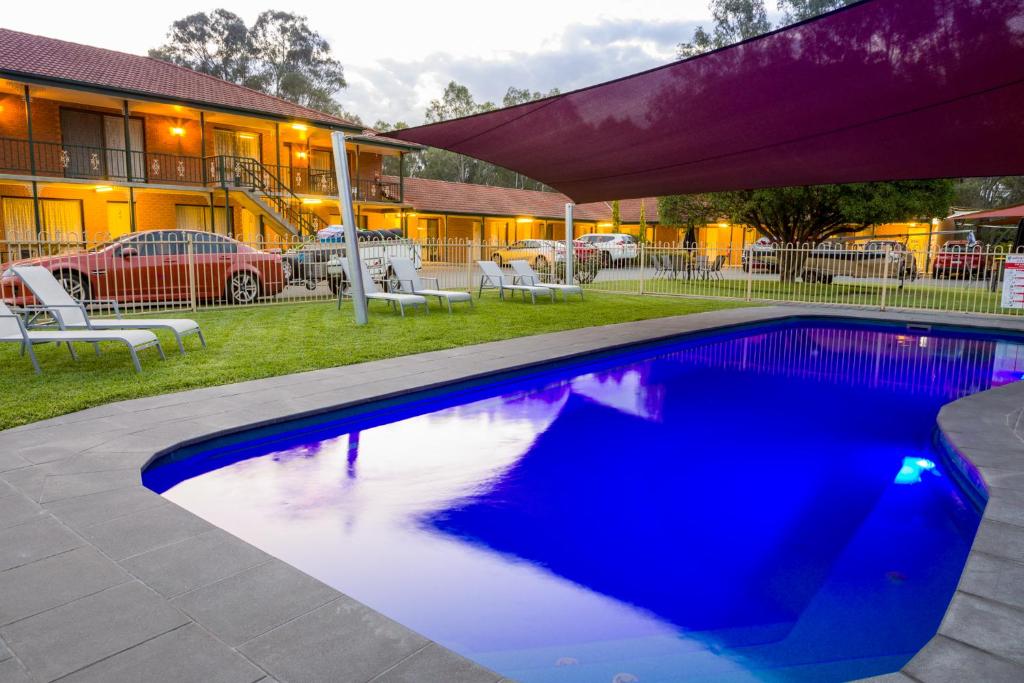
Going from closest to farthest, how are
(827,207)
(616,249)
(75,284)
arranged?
(75,284)
(827,207)
(616,249)

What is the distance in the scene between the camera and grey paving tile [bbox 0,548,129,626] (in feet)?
8.13

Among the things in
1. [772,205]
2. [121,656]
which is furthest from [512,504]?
[772,205]

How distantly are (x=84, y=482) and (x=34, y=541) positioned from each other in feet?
2.54

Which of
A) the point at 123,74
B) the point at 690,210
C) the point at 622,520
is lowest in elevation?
the point at 622,520

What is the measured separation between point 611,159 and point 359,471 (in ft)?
20.4

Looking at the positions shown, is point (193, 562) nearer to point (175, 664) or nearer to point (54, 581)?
point (54, 581)

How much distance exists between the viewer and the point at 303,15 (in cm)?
4462

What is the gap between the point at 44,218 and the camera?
19.4m

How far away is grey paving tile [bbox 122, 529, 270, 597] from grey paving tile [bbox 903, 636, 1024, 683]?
8.34 feet

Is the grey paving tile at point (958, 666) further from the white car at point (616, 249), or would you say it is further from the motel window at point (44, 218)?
the white car at point (616, 249)

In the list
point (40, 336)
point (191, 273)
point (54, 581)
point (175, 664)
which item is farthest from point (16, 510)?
point (191, 273)

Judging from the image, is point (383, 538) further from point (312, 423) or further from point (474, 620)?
point (312, 423)

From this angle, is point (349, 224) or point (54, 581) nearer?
point (54, 581)

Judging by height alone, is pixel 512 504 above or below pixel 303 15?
below
